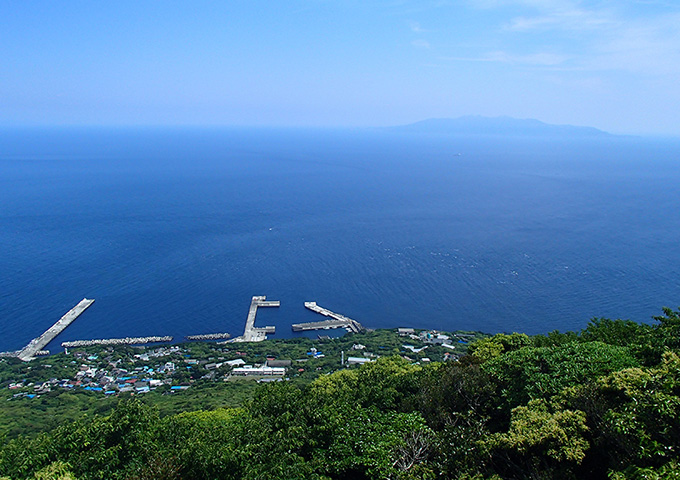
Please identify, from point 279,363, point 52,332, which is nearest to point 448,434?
point 279,363

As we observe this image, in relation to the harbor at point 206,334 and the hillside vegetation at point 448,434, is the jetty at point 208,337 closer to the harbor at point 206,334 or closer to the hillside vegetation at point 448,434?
the harbor at point 206,334

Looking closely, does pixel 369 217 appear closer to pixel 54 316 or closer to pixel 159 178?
pixel 54 316

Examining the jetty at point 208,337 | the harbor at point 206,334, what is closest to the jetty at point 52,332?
the harbor at point 206,334

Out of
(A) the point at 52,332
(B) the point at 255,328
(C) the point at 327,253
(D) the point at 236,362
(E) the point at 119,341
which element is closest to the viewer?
(D) the point at 236,362

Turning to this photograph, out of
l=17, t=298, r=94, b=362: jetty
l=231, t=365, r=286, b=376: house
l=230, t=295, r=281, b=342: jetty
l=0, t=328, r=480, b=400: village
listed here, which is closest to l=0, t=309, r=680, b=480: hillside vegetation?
l=0, t=328, r=480, b=400: village

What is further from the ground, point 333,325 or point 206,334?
point 333,325

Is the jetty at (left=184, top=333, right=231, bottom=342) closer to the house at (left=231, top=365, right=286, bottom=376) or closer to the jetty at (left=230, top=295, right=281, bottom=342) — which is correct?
the jetty at (left=230, top=295, right=281, bottom=342)

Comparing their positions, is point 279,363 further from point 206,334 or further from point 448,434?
point 448,434
